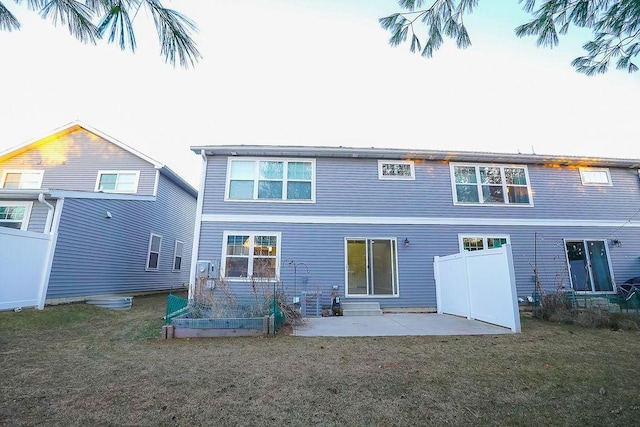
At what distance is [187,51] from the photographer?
2865 millimetres

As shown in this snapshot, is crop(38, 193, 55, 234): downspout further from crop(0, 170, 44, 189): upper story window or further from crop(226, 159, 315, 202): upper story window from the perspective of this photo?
crop(0, 170, 44, 189): upper story window

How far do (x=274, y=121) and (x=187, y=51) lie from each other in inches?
489

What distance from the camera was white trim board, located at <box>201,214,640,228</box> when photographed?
956 cm

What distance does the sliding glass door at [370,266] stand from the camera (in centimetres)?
967

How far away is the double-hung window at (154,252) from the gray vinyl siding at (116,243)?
20 cm

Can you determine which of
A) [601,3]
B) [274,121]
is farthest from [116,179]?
[601,3]

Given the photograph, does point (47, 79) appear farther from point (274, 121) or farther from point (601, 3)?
point (274, 121)

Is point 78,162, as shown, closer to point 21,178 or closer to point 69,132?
point 69,132

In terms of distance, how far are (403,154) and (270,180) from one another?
4.70 meters

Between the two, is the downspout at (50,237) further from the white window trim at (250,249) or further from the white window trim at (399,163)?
the white window trim at (399,163)

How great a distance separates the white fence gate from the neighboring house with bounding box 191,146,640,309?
4090 mm

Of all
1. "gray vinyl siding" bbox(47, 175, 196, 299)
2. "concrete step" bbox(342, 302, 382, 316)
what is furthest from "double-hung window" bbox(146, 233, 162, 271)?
"concrete step" bbox(342, 302, 382, 316)

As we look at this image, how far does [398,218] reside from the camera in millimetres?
9992

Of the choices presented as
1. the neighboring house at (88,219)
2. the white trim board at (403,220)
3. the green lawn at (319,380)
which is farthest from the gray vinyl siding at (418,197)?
the green lawn at (319,380)
